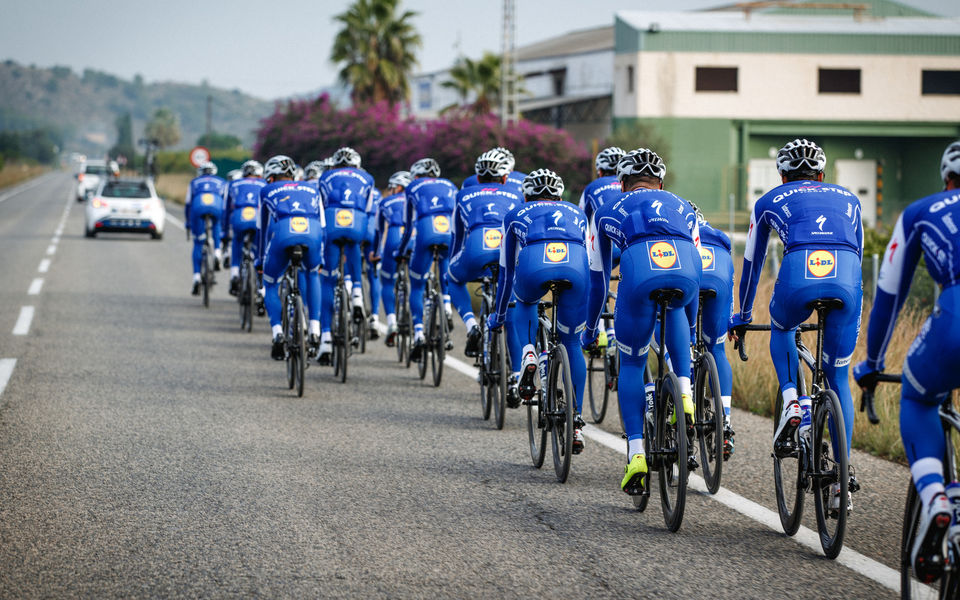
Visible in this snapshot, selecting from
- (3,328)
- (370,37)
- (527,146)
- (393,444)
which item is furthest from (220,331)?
(370,37)

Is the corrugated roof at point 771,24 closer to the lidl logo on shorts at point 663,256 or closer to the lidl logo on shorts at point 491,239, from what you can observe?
the lidl logo on shorts at point 491,239

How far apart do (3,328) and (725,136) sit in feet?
127

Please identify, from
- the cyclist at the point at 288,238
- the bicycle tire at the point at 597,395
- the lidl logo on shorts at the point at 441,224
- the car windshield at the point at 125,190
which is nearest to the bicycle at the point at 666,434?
the bicycle tire at the point at 597,395

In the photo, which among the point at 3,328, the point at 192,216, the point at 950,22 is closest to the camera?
the point at 3,328

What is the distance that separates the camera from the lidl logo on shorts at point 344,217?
11.3 m

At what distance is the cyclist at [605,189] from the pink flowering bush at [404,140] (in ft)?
91.5

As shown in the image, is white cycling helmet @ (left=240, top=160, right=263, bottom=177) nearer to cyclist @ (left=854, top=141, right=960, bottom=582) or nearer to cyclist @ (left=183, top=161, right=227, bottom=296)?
cyclist @ (left=183, top=161, right=227, bottom=296)

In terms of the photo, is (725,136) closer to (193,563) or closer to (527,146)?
(527,146)

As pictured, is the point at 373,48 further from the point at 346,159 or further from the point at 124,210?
the point at 346,159

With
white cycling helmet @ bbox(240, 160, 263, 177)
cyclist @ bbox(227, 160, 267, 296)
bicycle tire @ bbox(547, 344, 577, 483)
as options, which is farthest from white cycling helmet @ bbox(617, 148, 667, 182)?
white cycling helmet @ bbox(240, 160, 263, 177)

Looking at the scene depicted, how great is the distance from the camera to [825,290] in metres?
5.73

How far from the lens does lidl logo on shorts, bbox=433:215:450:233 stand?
1095 cm

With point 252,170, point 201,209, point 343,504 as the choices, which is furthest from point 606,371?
point 201,209

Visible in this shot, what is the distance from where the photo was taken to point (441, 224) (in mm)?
10961
